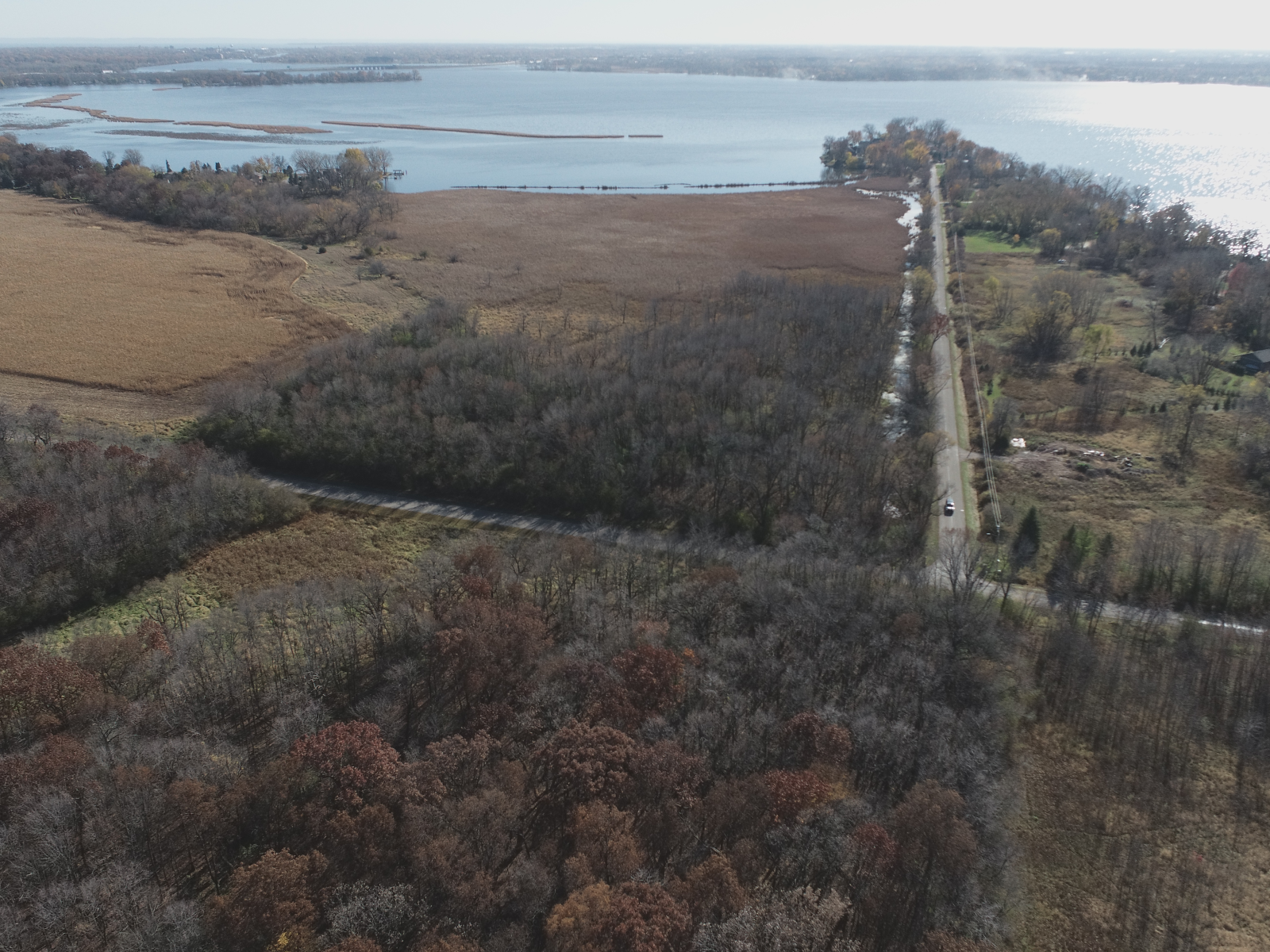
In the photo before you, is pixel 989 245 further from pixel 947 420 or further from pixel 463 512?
pixel 463 512

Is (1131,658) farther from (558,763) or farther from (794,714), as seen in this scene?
(558,763)

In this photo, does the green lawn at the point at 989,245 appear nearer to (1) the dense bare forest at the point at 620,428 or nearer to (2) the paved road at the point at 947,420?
(2) the paved road at the point at 947,420

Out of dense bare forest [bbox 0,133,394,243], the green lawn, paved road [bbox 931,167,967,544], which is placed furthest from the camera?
the green lawn

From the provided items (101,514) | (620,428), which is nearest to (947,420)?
(620,428)

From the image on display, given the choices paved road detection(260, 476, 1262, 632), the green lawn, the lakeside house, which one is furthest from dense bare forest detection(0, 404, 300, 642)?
the green lawn

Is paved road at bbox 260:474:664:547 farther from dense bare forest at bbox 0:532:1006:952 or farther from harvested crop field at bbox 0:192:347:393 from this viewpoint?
harvested crop field at bbox 0:192:347:393

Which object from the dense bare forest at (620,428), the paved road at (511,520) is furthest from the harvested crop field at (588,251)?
the paved road at (511,520)

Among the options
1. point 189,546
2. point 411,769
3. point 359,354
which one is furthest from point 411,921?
point 359,354
